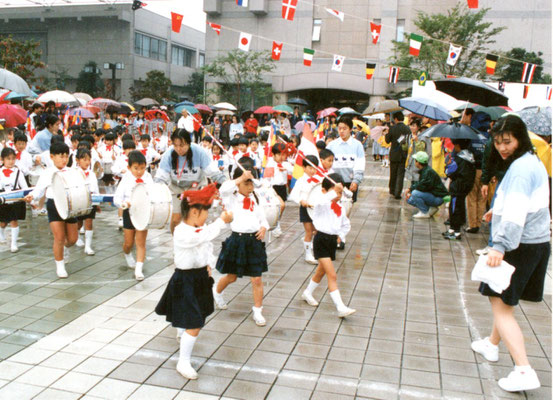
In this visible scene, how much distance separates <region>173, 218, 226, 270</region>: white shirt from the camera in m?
4.02

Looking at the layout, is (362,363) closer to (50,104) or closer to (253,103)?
(50,104)

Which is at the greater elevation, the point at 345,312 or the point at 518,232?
the point at 518,232

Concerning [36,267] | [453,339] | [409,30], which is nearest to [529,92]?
[453,339]

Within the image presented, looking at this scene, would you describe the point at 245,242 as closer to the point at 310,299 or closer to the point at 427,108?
the point at 310,299

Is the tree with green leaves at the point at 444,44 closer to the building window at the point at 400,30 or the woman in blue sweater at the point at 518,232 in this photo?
the building window at the point at 400,30

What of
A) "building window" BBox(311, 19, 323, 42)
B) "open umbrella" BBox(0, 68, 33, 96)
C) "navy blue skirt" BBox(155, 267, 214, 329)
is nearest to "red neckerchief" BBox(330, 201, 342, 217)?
"navy blue skirt" BBox(155, 267, 214, 329)

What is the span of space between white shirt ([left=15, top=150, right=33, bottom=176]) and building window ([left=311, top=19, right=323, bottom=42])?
3209 centimetres

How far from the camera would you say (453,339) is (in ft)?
16.0

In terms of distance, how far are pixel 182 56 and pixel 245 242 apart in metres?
56.2

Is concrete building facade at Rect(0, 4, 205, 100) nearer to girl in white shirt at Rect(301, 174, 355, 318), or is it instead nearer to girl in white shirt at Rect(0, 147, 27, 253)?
girl in white shirt at Rect(0, 147, 27, 253)

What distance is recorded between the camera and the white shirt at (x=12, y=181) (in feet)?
24.8

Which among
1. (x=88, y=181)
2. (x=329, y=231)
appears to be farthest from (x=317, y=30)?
(x=329, y=231)

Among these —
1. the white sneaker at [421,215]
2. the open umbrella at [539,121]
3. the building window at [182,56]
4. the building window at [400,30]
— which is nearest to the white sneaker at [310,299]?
the open umbrella at [539,121]

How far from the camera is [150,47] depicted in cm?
5238
